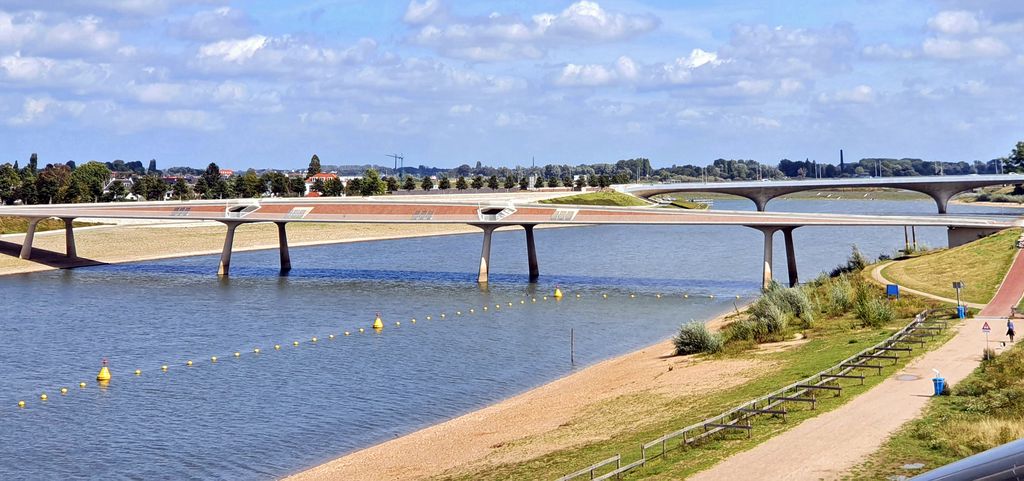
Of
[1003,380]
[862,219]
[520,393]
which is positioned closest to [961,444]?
[1003,380]

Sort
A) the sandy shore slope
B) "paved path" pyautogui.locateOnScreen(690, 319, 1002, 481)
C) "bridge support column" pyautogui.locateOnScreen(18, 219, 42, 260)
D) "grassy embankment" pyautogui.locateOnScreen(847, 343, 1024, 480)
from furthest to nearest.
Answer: "bridge support column" pyautogui.locateOnScreen(18, 219, 42, 260) < the sandy shore slope < "paved path" pyautogui.locateOnScreen(690, 319, 1002, 481) < "grassy embankment" pyautogui.locateOnScreen(847, 343, 1024, 480)

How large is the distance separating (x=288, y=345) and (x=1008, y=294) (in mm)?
37270

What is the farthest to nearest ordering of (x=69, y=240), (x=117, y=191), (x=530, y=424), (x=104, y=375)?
(x=117, y=191) < (x=69, y=240) < (x=104, y=375) < (x=530, y=424)

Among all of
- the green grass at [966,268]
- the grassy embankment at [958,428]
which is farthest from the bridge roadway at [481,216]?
the grassy embankment at [958,428]

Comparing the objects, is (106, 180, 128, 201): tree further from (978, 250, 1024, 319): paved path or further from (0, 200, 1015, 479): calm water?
(978, 250, 1024, 319): paved path

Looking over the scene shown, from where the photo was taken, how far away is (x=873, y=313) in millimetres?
48281

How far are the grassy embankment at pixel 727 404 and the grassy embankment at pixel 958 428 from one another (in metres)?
3.02

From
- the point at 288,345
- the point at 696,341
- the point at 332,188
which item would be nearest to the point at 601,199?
the point at 332,188

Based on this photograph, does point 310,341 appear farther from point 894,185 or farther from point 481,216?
point 894,185

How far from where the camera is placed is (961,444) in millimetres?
24531

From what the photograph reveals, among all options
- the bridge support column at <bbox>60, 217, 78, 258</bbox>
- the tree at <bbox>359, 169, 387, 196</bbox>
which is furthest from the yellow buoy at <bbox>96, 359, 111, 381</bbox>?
the tree at <bbox>359, 169, 387, 196</bbox>

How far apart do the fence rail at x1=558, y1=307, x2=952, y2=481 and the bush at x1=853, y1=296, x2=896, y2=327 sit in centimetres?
590

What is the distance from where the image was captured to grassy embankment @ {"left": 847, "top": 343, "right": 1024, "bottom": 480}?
23891mm

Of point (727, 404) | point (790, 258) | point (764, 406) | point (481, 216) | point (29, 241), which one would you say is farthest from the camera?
point (29, 241)
